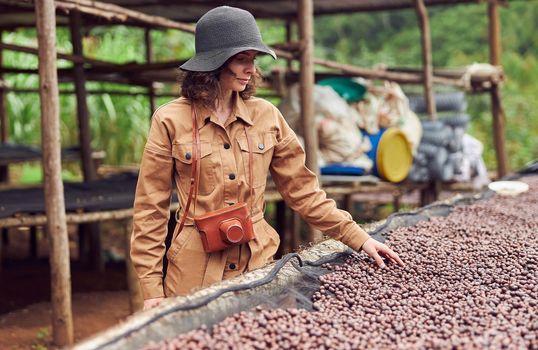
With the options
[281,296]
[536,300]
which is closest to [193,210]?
[281,296]

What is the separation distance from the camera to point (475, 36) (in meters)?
18.9

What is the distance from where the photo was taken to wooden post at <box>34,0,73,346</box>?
144 inches

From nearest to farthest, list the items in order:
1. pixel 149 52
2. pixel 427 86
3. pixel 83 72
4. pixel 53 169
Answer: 1. pixel 53 169
2. pixel 83 72
3. pixel 427 86
4. pixel 149 52

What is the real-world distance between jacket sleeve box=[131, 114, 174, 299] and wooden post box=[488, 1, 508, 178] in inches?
259

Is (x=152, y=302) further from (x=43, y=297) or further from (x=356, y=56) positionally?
(x=356, y=56)

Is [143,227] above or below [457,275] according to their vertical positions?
above

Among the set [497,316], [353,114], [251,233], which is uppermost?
[353,114]

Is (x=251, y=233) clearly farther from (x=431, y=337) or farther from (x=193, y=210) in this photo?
(x=431, y=337)

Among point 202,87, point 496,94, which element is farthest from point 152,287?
point 496,94

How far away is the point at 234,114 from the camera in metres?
2.43

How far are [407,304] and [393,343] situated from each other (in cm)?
38

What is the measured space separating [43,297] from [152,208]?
3.99 metres

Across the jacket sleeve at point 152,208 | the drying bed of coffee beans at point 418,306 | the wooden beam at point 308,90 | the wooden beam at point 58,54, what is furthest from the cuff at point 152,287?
the wooden beam at point 308,90

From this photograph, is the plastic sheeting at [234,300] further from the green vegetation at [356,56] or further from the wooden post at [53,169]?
the green vegetation at [356,56]
